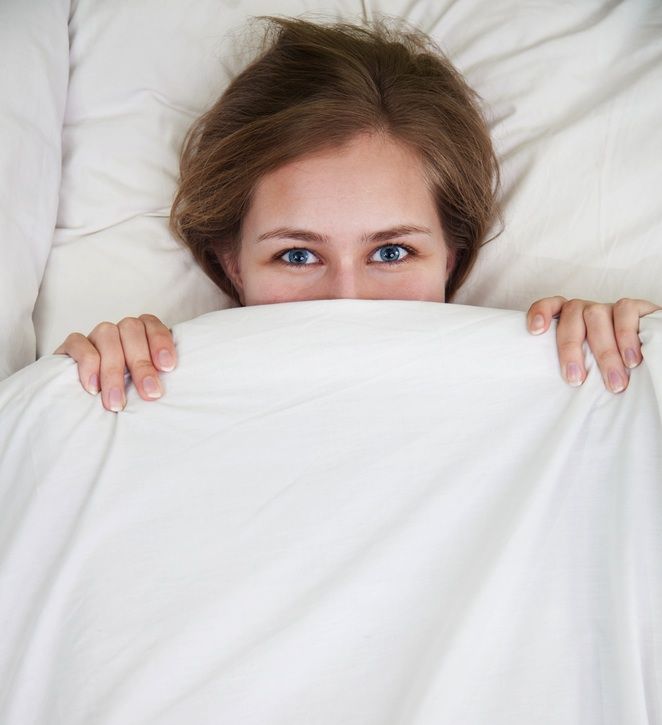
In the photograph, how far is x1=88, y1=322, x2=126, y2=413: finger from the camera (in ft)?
3.36

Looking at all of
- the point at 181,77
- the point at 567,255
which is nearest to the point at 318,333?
the point at 567,255

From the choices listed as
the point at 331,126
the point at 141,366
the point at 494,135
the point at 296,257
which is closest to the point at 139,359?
the point at 141,366

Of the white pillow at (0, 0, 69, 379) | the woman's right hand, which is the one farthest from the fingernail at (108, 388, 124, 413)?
the white pillow at (0, 0, 69, 379)

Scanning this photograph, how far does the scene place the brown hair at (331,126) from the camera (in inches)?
47.5

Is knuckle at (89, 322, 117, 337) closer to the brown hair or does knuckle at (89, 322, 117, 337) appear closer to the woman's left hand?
the brown hair

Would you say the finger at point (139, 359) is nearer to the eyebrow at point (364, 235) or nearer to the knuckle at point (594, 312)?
the eyebrow at point (364, 235)

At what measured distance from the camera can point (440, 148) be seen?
1254mm

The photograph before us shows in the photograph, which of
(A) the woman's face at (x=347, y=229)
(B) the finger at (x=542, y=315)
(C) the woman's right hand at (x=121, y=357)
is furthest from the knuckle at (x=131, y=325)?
(B) the finger at (x=542, y=315)

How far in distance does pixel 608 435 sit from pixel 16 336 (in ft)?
2.63

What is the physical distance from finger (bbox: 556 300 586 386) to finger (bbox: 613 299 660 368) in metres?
0.04

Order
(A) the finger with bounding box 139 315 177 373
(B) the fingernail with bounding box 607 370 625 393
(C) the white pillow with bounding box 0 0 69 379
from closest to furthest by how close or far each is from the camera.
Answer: (B) the fingernail with bounding box 607 370 625 393 → (A) the finger with bounding box 139 315 177 373 → (C) the white pillow with bounding box 0 0 69 379

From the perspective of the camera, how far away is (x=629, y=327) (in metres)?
0.98

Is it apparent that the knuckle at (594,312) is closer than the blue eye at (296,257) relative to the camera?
Yes

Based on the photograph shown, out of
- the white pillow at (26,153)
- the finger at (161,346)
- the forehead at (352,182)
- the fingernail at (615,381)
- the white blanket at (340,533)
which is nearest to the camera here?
the white blanket at (340,533)
